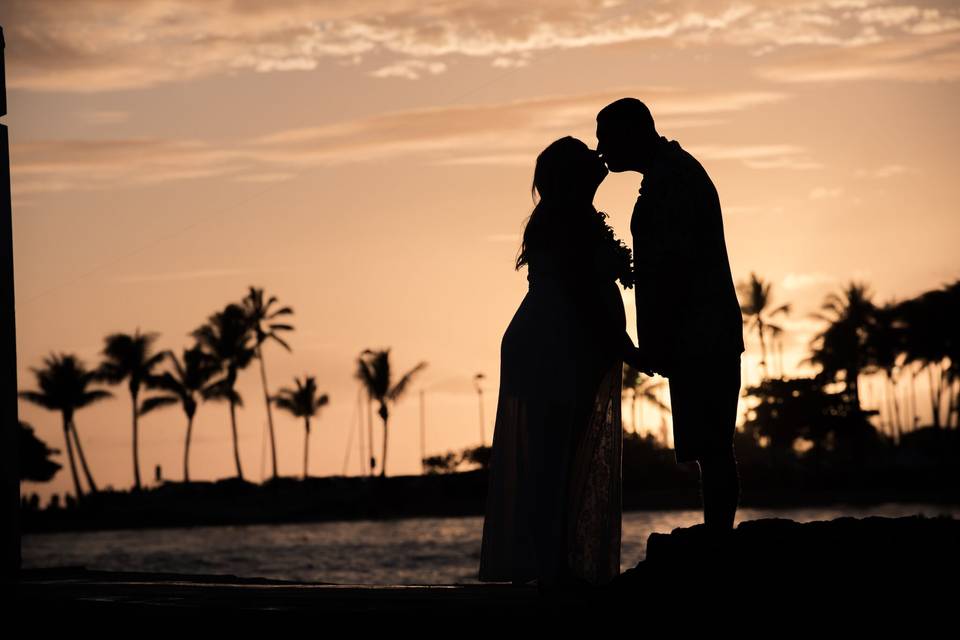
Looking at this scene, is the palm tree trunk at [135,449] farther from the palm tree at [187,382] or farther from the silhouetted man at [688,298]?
the silhouetted man at [688,298]

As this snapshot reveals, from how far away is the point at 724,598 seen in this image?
503cm

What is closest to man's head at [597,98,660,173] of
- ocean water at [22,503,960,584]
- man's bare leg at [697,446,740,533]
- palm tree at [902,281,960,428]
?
man's bare leg at [697,446,740,533]

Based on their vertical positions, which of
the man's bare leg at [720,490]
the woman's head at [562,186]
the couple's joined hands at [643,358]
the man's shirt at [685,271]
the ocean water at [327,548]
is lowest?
the ocean water at [327,548]

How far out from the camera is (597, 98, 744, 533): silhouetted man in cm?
523

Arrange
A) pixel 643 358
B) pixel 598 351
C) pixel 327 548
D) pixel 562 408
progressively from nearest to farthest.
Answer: pixel 643 358 < pixel 598 351 < pixel 562 408 < pixel 327 548

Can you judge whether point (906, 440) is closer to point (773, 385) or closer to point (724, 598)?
point (773, 385)

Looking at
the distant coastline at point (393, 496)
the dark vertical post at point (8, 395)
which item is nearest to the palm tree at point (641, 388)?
the distant coastline at point (393, 496)

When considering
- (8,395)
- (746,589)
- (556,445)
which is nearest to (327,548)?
(8,395)

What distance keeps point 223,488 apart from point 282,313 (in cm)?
1243

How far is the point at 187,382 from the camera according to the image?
77.8m

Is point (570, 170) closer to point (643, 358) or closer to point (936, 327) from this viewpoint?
point (643, 358)

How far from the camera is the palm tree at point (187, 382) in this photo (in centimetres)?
7744

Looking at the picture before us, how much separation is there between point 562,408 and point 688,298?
31.6 inches

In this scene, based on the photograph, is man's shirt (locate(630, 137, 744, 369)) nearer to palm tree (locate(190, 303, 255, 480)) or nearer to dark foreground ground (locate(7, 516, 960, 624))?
dark foreground ground (locate(7, 516, 960, 624))
